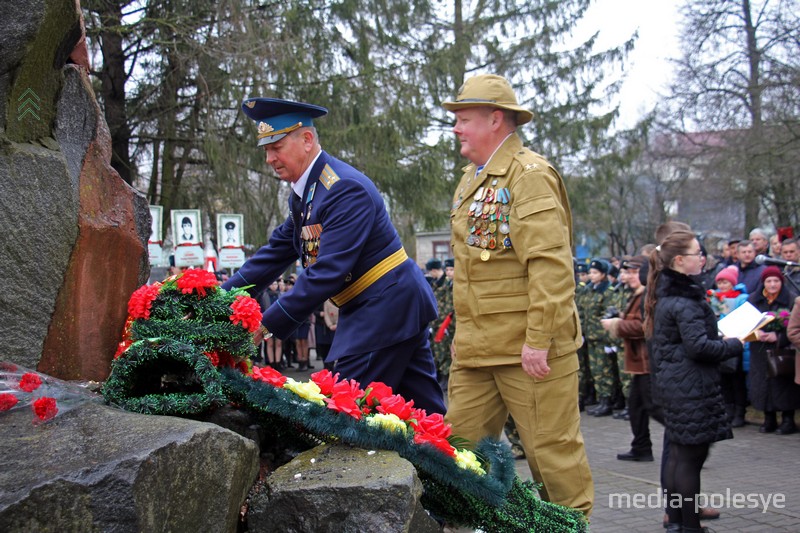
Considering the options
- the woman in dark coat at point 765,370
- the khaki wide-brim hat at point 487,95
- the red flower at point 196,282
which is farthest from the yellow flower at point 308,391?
the woman in dark coat at point 765,370

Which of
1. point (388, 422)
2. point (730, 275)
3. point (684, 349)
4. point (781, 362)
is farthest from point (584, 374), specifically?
point (388, 422)

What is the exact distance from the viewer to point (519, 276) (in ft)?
11.7

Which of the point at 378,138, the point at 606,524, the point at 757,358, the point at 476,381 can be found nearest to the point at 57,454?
the point at 476,381

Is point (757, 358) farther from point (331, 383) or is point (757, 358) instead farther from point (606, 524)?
point (331, 383)

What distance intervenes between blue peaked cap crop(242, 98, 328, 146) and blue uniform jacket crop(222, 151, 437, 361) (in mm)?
205

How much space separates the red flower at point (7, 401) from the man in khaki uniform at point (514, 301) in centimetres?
193

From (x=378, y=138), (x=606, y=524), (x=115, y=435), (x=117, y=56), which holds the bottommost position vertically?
(x=606, y=524)

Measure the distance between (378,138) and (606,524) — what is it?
1060cm

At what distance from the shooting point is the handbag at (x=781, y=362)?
312 inches

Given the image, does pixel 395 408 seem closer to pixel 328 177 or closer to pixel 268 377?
pixel 268 377

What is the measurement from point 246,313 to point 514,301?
1301mm

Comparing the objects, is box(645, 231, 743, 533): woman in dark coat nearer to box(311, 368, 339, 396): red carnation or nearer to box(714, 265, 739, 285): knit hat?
box(311, 368, 339, 396): red carnation

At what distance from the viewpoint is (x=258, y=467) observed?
2.56m

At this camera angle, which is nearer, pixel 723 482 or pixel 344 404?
pixel 344 404
